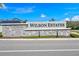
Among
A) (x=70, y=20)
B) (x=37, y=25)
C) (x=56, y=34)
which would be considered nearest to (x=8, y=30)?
(x=37, y=25)

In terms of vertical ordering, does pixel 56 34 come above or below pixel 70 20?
below

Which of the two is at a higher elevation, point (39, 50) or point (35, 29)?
point (35, 29)

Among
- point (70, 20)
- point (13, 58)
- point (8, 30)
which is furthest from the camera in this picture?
point (8, 30)

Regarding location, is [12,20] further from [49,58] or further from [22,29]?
[49,58]

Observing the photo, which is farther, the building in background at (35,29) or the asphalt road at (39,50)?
the building in background at (35,29)

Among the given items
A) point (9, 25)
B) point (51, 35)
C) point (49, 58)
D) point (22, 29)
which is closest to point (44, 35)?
point (51, 35)

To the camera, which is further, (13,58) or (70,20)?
(70,20)

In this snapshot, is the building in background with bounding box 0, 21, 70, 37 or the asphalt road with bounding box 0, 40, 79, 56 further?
the building in background with bounding box 0, 21, 70, 37

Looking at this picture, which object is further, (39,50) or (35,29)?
(35,29)

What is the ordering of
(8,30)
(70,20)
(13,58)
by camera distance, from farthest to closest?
(8,30), (70,20), (13,58)

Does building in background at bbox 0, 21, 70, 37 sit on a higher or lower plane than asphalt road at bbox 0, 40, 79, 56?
higher

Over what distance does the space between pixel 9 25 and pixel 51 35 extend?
11.1ft

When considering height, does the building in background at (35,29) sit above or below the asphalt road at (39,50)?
above

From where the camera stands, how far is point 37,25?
17.0m
